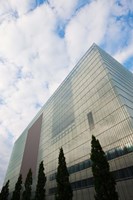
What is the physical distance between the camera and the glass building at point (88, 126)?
26016 millimetres

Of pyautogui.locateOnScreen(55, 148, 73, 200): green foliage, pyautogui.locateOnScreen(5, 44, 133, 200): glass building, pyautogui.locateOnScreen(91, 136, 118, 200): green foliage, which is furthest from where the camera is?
pyautogui.locateOnScreen(5, 44, 133, 200): glass building

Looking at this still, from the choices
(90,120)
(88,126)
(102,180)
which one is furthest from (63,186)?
(90,120)

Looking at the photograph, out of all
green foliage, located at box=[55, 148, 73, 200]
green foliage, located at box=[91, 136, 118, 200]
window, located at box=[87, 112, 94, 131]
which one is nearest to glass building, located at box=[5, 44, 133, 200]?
window, located at box=[87, 112, 94, 131]

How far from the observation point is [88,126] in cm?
3619

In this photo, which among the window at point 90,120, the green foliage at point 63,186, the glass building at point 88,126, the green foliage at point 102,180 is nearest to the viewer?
the green foliage at point 102,180

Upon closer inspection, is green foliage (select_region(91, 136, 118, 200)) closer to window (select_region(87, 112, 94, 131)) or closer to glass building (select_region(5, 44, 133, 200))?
glass building (select_region(5, 44, 133, 200))

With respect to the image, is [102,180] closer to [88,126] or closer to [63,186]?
[63,186]

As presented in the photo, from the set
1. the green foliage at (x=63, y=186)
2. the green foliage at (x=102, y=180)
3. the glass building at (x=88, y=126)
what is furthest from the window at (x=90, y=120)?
the green foliage at (x=102, y=180)

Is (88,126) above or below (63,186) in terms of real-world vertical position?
above

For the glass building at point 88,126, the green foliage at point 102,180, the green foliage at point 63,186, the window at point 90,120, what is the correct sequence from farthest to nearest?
the window at point 90,120
the glass building at point 88,126
the green foliage at point 63,186
the green foliage at point 102,180

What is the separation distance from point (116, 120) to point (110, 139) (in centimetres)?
379

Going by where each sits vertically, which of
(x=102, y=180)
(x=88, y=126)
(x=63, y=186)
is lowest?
(x=102, y=180)

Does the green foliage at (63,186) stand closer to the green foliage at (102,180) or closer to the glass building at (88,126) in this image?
the green foliage at (102,180)

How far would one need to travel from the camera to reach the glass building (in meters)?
26.0
